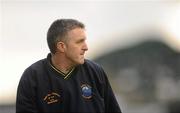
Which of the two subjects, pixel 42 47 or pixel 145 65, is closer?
pixel 42 47

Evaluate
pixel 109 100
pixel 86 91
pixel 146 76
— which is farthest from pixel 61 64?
pixel 146 76

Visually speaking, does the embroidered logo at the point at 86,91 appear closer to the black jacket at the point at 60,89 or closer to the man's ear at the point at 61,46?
the black jacket at the point at 60,89

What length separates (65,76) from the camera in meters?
4.68

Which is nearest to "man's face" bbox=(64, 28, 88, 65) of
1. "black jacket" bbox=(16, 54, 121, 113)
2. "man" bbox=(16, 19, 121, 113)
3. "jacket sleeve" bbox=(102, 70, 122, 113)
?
"man" bbox=(16, 19, 121, 113)

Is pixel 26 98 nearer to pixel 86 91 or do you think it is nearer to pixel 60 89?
pixel 60 89

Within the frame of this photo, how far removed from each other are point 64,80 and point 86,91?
0.58 feet

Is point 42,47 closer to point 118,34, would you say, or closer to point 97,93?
point 118,34

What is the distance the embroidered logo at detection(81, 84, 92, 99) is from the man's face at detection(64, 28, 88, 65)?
0.62ft

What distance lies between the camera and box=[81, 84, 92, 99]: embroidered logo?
183 inches

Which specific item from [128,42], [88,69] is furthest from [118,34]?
[88,69]

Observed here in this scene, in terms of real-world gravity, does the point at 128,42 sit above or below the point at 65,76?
above

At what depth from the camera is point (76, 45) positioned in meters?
4.61

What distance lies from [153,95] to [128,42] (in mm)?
782

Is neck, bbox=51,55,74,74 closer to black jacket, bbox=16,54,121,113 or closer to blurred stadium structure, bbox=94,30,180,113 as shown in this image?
black jacket, bbox=16,54,121,113
